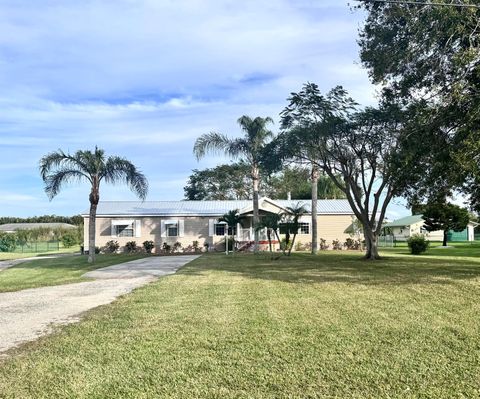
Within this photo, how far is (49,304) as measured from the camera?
32.7 feet

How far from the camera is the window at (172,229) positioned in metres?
34.8

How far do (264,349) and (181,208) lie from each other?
99.7 feet

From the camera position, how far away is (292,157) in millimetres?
22062

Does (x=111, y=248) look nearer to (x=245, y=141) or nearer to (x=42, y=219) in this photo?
(x=245, y=141)

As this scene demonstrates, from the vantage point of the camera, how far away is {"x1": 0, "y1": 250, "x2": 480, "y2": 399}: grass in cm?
458

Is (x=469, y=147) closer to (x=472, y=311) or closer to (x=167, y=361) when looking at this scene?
(x=472, y=311)

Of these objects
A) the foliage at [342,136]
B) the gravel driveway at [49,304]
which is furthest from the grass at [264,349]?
the foliage at [342,136]

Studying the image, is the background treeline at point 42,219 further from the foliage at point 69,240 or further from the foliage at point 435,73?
the foliage at point 435,73

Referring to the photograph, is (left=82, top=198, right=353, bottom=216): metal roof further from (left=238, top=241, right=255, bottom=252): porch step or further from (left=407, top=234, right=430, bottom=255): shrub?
(left=407, top=234, right=430, bottom=255): shrub

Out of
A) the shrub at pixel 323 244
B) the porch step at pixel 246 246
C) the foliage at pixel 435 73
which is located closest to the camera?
the foliage at pixel 435 73

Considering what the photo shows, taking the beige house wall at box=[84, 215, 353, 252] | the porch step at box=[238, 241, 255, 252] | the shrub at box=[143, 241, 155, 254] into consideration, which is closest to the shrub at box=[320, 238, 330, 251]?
the beige house wall at box=[84, 215, 353, 252]

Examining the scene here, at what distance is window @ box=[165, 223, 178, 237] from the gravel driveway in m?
19.0

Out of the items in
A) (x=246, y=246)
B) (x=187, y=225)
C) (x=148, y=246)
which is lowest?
(x=246, y=246)

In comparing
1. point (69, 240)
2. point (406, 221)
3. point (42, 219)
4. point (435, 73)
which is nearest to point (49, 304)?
point (435, 73)
